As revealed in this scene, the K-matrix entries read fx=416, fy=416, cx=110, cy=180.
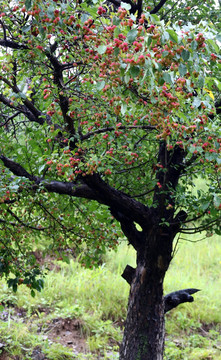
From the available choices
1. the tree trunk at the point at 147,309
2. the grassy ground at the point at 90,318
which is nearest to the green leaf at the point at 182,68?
the tree trunk at the point at 147,309

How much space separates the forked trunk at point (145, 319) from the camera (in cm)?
412

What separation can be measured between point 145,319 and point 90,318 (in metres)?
2.67

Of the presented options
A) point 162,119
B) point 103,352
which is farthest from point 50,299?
point 162,119

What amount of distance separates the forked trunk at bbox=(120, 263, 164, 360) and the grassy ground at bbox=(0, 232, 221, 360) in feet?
5.44

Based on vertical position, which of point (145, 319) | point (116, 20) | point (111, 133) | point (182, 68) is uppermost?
point (111, 133)

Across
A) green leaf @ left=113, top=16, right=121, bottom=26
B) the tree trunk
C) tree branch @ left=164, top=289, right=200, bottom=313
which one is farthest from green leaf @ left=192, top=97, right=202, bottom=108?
tree branch @ left=164, top=289, right=200, bottom=313

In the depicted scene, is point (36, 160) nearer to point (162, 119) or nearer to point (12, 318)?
point (162, 119)

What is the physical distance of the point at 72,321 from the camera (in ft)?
21.4

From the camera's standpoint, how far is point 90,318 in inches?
259

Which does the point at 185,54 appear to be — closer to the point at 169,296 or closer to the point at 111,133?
the point at 111,133

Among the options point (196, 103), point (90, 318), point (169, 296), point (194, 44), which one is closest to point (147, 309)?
point (169, 296)

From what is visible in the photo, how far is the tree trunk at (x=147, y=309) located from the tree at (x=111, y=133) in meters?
0.01

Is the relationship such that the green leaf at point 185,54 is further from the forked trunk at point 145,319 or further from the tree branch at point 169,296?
the tree branch at point 169,296

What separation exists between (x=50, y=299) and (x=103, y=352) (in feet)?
4.90
